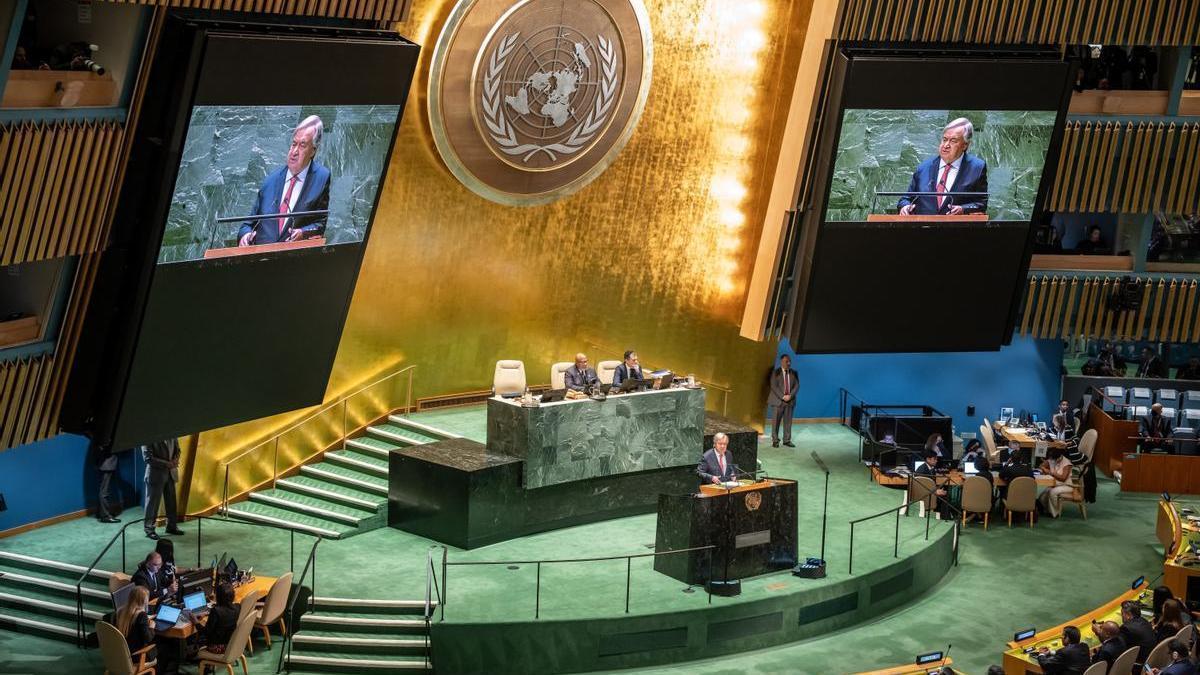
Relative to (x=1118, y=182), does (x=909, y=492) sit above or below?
below

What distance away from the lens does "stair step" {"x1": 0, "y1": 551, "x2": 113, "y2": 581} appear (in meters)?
16.2

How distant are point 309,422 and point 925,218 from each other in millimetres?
7629

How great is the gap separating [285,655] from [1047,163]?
35.0 ft

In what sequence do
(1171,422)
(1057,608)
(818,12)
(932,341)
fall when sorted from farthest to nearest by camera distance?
(1171,422), (932,341), (818,12), (1057,608)

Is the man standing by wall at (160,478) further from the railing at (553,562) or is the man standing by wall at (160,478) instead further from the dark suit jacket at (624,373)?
the dark suit jacket at (624,373)

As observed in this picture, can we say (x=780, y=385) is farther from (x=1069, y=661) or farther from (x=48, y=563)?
(x=48, y=563)

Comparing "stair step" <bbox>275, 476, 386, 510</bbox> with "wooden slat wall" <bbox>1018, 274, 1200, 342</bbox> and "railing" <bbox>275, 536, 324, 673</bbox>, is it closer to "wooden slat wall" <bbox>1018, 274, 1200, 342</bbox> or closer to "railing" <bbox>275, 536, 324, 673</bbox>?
"railing" <bbox>275, 536, 324, 673</bbox>

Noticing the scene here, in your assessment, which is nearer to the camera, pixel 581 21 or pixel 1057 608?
pixel 1057 608

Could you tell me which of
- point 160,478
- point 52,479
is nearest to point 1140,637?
point 160,478

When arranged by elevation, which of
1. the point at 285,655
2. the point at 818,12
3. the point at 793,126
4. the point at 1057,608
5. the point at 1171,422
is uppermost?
the point at 818,12

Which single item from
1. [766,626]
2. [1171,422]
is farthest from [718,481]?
[1171,422]

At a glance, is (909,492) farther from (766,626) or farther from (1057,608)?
(766,626)

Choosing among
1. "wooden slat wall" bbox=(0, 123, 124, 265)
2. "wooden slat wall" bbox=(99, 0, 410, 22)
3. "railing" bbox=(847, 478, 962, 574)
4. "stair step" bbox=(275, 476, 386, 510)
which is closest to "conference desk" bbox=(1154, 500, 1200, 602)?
"railing" bbox=(847, 478, 962, 574)

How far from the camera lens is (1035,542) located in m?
19.7
